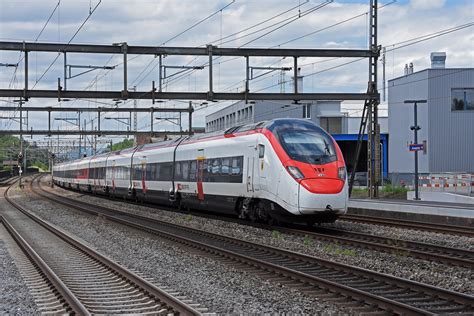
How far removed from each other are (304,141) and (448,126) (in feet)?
107

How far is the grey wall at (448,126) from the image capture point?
46.8m

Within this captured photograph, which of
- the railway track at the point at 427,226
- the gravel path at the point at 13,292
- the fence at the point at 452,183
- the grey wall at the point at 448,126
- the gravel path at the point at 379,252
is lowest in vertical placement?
the gravel path at the point at 13,292

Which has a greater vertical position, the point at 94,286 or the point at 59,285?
the point at 59,285

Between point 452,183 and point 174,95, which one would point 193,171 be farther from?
point 452,183

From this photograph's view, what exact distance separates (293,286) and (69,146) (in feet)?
314

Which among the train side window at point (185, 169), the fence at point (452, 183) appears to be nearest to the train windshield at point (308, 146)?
the train side window at point (185, 169)

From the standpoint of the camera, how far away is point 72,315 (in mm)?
8000

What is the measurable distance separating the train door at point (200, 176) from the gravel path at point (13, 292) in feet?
30.8

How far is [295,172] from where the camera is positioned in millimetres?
16266

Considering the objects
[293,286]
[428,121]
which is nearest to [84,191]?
[428,121]

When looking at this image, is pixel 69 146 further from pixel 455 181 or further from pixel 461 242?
pixel 461 242

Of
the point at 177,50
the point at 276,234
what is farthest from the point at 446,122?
the point at 276,234

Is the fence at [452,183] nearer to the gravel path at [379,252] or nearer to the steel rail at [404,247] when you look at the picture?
the gravel path at [379,252]

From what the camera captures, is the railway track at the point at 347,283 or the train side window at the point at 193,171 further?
the train side window at the point at 193,171
